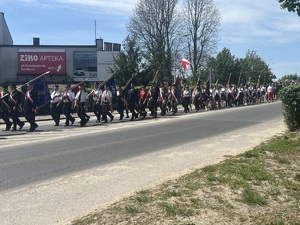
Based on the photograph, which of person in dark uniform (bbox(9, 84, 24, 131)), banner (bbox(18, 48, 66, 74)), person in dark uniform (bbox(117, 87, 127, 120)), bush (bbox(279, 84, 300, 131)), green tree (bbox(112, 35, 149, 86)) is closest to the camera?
bush (bbox(279, 84, 300, 131))

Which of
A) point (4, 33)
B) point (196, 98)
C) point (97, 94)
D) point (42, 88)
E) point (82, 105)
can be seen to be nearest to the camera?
point (82, 105)

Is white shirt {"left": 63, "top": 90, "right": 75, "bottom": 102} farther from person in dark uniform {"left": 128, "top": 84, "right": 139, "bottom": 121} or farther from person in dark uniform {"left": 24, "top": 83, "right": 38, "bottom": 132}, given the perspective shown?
person in dark uniform {"left": 128, "top": 84, "right": 139, "bottom": 121}

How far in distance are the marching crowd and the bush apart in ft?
27.3

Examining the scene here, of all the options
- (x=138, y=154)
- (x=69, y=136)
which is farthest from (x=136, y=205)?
(x=69, y=136)

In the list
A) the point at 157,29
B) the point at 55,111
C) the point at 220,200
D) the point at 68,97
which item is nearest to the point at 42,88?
the point at 55,111

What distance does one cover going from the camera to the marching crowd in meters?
17.4

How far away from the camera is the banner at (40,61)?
66688 mm

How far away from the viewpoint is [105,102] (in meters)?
20.3

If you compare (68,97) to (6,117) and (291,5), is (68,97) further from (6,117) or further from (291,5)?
(291,5)

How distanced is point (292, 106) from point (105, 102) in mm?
9217

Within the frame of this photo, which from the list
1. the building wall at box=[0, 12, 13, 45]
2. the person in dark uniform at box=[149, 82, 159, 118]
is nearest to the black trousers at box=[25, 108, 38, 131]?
the person in dark uniform at box=[149, 82, 159, 118]

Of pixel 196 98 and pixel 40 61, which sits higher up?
pixel 40 61

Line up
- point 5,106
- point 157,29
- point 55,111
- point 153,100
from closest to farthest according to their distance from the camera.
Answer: point 5,106 < point 55,111 < point 153,100 < point 157,29

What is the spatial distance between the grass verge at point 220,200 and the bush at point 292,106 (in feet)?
19.0
